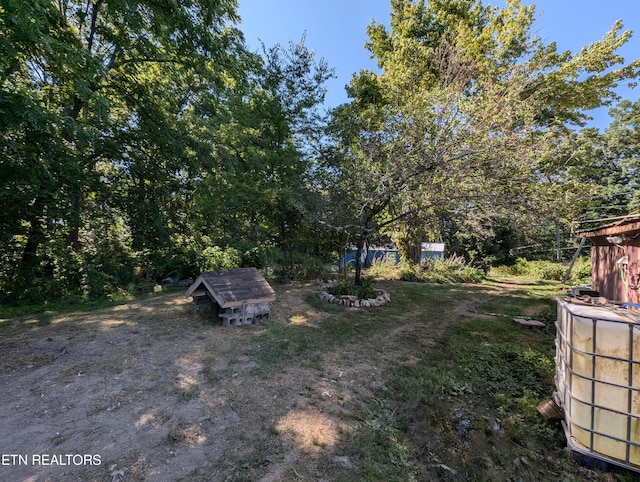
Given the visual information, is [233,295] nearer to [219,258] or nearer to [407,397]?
[407,397]

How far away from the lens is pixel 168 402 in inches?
111

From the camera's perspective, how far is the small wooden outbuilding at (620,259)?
4.09 meters

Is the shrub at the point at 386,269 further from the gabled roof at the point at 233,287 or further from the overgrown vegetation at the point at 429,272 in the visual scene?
the gabled roof at the point at 233,287

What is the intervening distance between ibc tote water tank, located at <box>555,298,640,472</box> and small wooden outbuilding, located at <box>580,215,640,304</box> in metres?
2.78

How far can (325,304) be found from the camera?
6891 mm

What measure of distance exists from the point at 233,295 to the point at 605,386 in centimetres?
491

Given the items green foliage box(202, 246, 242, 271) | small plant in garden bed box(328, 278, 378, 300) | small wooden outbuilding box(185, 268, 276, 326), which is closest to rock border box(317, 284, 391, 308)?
small plant in garden bed box(328, 278, 378, 300)

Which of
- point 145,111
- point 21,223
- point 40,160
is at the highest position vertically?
point 145,111

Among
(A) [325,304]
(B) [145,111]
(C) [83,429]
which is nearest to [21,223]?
(B) [145,111]

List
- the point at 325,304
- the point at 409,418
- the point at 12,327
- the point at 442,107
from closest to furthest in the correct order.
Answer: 1. the point at 409,418
2. the point at 12,327
3. the point at 442,107
4. the point at 325,304

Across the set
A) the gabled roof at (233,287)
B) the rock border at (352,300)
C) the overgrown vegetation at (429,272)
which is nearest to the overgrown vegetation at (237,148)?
the rock border at (352,300)

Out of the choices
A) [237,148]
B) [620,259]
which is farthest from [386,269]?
[620,259]

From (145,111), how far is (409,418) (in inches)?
356

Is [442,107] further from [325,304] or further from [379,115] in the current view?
[325,304]
